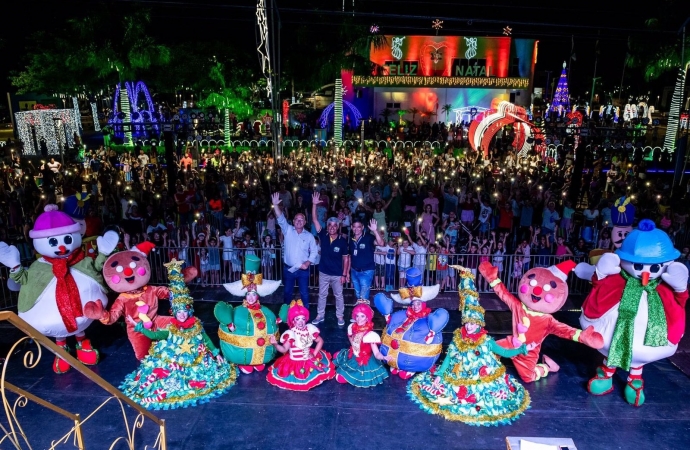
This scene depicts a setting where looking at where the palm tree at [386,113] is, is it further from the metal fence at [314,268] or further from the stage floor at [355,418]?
the stage floor at [355,418]

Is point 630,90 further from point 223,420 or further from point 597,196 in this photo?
point 223,420

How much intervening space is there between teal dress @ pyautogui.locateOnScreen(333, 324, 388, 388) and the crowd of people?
4.82 feet

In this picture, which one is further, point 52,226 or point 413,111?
point 413,111

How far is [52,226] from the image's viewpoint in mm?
6586

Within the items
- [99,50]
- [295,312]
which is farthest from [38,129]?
[295,312]

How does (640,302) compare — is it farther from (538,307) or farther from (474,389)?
(474,389)

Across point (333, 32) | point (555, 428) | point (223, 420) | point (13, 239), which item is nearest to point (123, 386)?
point (223, 420)

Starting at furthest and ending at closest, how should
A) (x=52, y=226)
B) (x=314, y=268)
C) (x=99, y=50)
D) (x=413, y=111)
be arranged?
(x=413, y=111) → (x=99, y=50) → (x=314, y=268) → (x=52, y=226)

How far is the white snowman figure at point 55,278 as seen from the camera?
21.6 feet

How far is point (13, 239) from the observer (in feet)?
34.6

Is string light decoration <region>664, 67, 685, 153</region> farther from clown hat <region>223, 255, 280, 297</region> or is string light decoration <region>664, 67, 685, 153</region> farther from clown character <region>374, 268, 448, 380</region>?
clown hat <region>223, 255, 280, 297</region>

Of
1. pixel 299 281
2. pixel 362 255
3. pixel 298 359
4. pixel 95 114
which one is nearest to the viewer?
pixel 298 359

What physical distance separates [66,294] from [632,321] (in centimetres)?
677

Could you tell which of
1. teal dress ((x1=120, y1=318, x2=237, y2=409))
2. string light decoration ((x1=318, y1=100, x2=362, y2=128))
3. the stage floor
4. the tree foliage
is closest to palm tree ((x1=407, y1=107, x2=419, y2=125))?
string light decoration ((x1=318, y1=100, x2=362, y2=128))
